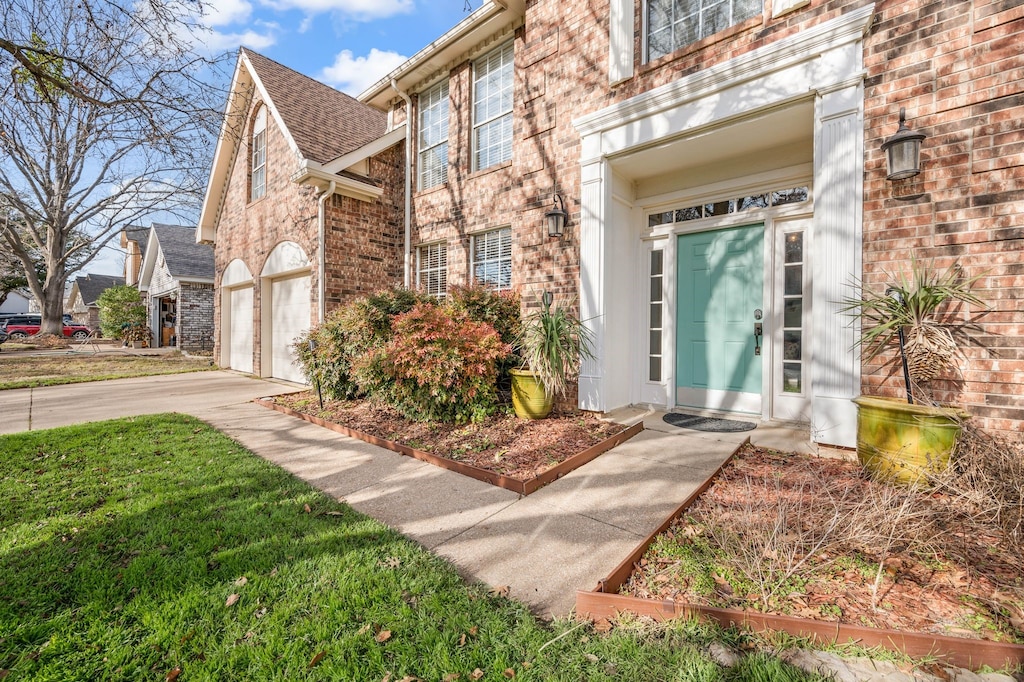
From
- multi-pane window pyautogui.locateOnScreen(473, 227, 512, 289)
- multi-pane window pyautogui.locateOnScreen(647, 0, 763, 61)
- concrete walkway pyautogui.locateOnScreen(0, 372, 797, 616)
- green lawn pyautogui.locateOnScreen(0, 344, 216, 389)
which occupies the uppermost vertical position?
multi-pane window pyautogui.locateOnScreen(647, 0, 763, 61)

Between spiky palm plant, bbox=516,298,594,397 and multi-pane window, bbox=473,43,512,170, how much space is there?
12.6 ft

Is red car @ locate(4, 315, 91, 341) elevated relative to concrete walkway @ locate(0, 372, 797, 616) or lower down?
elevated

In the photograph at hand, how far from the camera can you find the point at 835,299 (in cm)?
384

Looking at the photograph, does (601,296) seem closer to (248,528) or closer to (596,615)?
(596,615)

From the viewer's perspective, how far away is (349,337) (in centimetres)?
664

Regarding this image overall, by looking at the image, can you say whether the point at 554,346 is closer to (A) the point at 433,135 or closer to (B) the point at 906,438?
(B) the point at 906,438

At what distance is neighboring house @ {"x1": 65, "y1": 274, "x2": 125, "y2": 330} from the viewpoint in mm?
33438

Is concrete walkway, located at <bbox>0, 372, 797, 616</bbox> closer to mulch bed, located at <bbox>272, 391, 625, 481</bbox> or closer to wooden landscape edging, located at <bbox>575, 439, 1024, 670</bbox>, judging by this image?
wooden landscape edging, located at <bbox>575, 439, 1024, 670</bbox>

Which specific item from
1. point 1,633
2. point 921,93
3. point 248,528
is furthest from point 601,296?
point 1,633

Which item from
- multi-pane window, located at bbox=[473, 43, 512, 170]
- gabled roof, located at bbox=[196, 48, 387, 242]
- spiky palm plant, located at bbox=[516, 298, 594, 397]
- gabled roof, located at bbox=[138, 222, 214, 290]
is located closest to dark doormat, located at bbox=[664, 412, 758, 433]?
spiky palm plant, located at bbox=[516, 298, 594, 397]

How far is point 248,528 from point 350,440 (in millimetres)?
2219

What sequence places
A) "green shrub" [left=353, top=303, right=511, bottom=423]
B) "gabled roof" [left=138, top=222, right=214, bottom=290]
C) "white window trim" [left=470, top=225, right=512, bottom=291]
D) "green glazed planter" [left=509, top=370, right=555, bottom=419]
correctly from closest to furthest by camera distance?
1. "green shrub" [left=353, top=303, right=511, bottom=423]
2. "green glazed planter" [left=509, top=370, right=555, bottom=419]
3. "white window trim" [left=470, top=225, right=512, bottom=291]
4. "gabled roof" [left=138, top=222, right=214, bottom=290]

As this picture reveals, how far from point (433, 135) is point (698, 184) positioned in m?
5.71

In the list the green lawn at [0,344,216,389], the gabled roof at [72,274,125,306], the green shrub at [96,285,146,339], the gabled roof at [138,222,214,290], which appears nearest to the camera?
the green lawn at [0,344,216,389]
